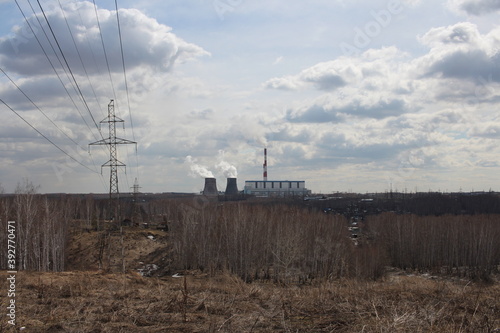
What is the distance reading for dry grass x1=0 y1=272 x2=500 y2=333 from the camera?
723 cm

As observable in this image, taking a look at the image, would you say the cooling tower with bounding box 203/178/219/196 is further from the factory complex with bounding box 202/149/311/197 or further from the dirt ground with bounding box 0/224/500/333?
the dirt ground with bounding box 0/224/500/333

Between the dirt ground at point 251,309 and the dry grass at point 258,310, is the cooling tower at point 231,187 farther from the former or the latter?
the dry grass at point 258,310

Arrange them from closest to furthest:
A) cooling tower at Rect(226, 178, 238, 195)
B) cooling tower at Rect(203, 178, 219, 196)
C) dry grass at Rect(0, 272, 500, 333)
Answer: dry grass at Rect(0, 272, 500, 333) → cooling tower at Rect(203, 178, 219, 196) → cooling tower at Rect(226, 178, 238, 195)

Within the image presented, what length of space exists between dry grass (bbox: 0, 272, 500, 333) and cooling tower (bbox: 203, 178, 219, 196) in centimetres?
8744

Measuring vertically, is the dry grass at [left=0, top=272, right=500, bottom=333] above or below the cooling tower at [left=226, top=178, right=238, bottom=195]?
below

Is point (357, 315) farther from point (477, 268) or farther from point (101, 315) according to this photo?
point (477, 268)

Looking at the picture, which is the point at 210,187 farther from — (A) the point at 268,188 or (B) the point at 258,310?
(B) the point at 258,310

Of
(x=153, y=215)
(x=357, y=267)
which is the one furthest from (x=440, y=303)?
(x=153, y=215)

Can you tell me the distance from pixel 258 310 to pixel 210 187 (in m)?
92.0

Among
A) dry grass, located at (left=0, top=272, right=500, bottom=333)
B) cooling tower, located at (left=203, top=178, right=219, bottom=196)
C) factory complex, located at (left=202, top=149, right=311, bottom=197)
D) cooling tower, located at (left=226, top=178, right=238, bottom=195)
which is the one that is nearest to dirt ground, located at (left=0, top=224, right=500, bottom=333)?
dry grass, located at (left=0, top=272, right=500, bottom=333)

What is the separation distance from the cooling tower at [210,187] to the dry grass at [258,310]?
8744 centimetres

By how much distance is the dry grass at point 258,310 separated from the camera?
7234 millimetres

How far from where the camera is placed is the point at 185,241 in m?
41.4

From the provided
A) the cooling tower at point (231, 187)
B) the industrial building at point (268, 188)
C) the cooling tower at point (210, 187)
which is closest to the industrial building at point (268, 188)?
the industrial building at point (268, 188)
